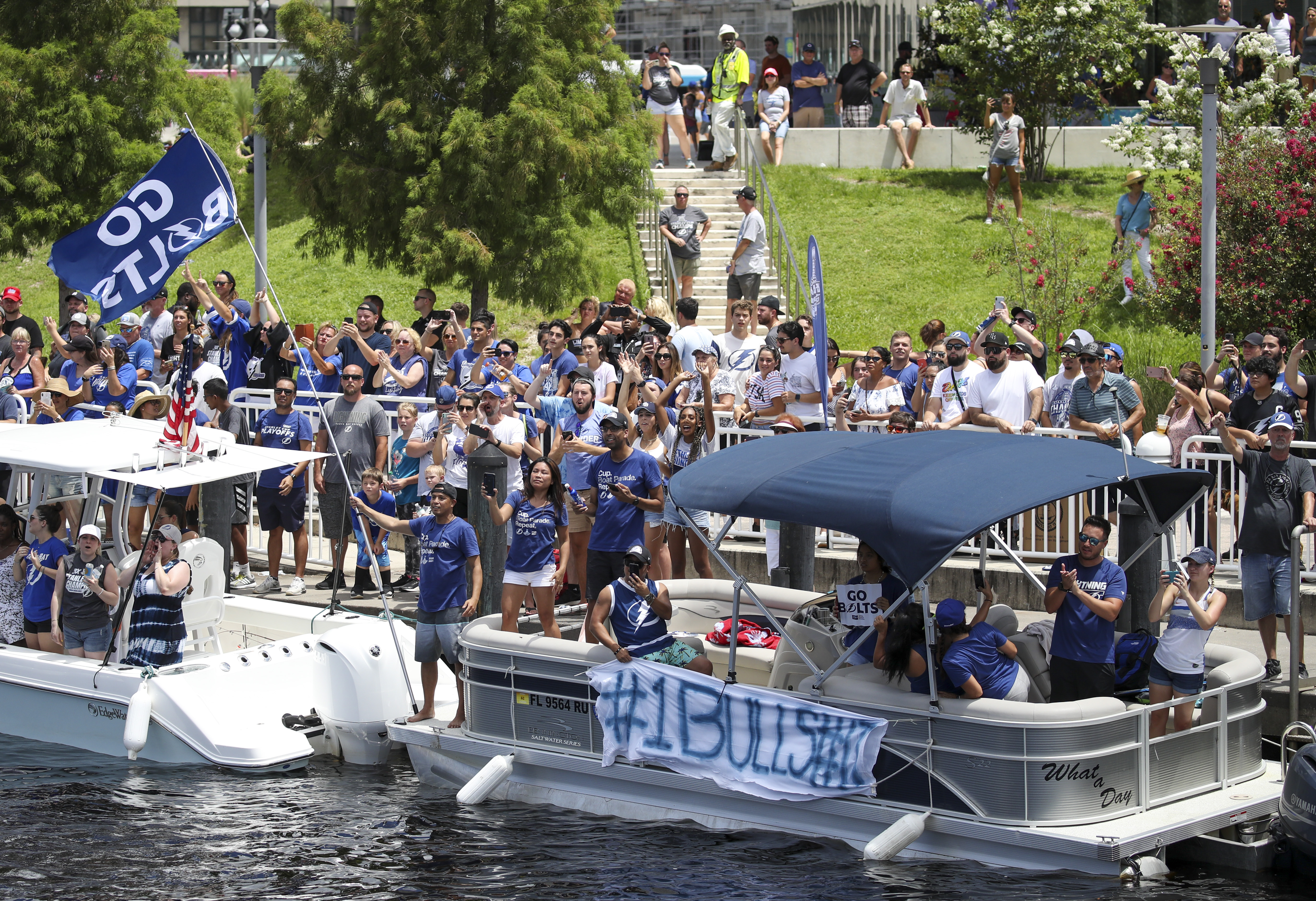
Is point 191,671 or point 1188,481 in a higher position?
point 1188,481

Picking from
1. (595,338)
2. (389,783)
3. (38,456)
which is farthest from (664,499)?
(38,456)

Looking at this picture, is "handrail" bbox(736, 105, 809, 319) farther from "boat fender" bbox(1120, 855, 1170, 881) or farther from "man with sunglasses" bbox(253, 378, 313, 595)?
"boat fender" bbox(1120, 855, 1170, 881)

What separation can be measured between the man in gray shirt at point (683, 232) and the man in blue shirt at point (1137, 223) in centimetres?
546

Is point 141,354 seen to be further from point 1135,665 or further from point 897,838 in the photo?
point 1135,665

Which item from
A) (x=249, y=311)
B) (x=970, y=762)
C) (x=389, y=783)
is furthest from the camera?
(x=249, y=311)

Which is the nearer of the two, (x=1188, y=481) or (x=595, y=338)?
(x=1188, y=481)

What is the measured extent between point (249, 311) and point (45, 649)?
6.00 metres

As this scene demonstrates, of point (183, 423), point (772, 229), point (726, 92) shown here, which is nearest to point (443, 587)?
point (183, 423)

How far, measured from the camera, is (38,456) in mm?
11023

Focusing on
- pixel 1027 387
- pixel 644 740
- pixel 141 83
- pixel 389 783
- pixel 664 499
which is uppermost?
pixel 141 83

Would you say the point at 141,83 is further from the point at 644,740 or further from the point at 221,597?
the point at 644,740

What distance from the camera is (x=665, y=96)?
77.5 ft

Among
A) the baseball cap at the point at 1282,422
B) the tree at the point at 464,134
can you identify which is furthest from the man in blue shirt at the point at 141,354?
the baseball cap at the point at 1282,422

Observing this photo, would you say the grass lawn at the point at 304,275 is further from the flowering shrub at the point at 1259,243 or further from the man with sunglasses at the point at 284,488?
the flowering shrub at the point at 1259,243
